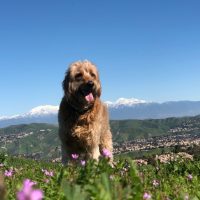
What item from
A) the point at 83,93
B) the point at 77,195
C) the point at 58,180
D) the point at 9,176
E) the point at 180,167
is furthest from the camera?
the point at 83,93

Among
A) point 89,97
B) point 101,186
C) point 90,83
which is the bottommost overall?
point 101,186

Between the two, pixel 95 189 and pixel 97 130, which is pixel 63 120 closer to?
pixel 97 130

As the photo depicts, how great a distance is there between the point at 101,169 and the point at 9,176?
256 cm

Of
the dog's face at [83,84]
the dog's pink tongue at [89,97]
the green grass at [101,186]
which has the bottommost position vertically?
the green grass at [101,186]

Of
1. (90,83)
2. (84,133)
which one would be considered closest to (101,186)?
(90,83)

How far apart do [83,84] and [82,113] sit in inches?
38.7

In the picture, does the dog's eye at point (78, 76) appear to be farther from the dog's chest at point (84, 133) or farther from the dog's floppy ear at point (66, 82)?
the dog's chest at point (84, 133)

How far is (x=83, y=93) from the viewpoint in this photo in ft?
40.7

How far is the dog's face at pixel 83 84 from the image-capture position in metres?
12.2

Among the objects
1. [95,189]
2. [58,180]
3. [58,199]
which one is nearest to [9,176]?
[58,180]

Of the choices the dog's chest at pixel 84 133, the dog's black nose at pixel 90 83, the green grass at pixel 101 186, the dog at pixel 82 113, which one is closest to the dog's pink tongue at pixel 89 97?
the dog at pixel 82 113

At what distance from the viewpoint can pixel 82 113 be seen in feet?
41.5

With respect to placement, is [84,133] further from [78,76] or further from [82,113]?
[78,76]

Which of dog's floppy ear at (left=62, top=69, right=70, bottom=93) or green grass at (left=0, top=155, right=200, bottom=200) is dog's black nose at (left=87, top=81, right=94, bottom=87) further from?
green grass at (left=0, top=155, right=200, bottom=200)
